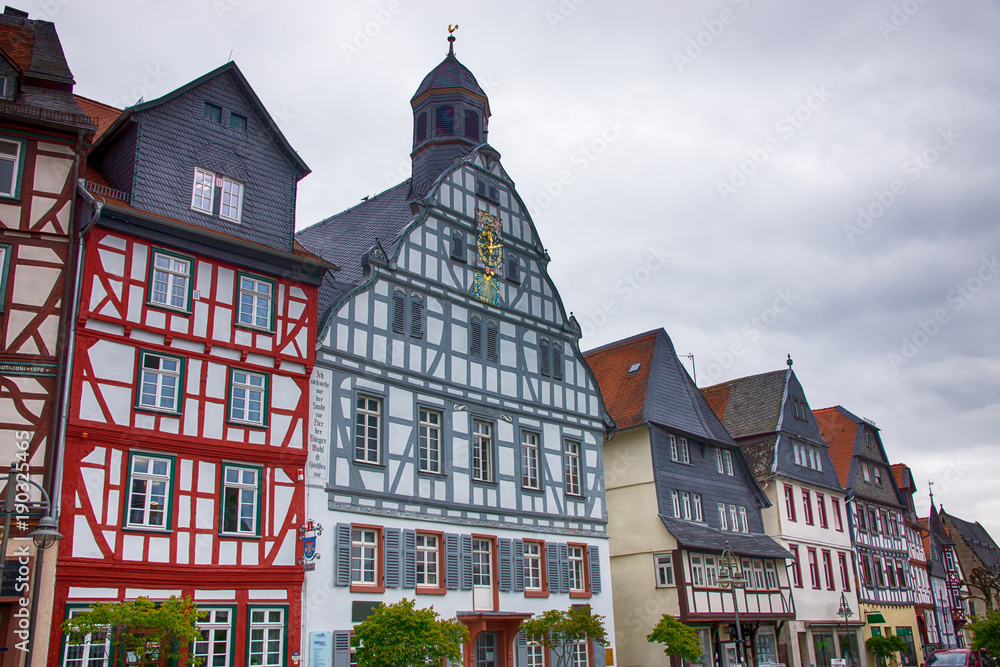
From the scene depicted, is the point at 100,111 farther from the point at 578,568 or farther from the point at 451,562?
the point at 578,568

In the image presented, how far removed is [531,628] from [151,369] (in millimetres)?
12667

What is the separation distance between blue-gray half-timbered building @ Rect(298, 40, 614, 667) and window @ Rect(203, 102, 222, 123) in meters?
5.10

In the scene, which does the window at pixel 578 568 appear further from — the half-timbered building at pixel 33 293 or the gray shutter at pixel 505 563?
the half-timbered building at pixel 33 293

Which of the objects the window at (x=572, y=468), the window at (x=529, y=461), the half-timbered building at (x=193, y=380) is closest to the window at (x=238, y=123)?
the half-timbered building at (x=193, y=380)

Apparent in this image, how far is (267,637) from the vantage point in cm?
2058

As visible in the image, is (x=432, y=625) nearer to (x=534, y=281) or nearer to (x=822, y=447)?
(x=534, y=281)

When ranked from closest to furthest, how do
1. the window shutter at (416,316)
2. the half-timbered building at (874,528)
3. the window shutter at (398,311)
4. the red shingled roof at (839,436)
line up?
the window shutter at (398,311)
the window shutter at (416,316)
the half-timbered building at (874,528)
the red shingled roof at (839,436)

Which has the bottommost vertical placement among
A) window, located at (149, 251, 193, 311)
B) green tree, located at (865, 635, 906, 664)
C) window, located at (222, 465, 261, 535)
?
green tree, located at (865, 635, 906, 664)

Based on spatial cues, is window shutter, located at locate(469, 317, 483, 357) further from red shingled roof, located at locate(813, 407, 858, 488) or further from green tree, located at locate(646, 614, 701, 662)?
red shingled roof, located at locate(813, 407, 858, 488)

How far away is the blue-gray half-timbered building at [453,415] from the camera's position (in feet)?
76.7

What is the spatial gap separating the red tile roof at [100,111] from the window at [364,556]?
12.3 metres

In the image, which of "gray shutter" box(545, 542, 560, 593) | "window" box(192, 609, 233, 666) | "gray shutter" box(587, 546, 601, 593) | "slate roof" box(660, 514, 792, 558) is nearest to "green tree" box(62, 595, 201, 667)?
"window" box(192, 609, 233, 666)

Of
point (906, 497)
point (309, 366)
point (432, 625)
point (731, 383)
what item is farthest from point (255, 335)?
point (906, 497)

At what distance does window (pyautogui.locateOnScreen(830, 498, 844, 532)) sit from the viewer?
46.9 metres
